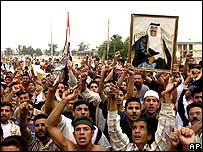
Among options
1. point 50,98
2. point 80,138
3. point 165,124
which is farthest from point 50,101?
point 165,124

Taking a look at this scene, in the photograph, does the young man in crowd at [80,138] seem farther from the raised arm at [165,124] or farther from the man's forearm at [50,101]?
the man's forearm at [50,101]

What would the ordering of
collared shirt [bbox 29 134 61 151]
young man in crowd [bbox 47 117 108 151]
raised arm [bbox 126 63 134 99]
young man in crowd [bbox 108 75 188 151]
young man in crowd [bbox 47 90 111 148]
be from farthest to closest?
raised arm [bbox 126 63 134 99], collared shirt [bbox 29 134 61 151], young man in crowd [bbox 47 90 111 148], young man in crowd [bbox 108 75 188 151], young man in crowd [bbox 47 117 108 151]

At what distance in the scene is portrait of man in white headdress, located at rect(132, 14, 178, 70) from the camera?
20.0 feet

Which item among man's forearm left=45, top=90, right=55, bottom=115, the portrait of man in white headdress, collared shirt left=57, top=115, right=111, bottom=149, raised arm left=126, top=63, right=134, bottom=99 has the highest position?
the portrait of man in white headdress

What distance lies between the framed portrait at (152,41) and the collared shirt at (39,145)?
1.88m

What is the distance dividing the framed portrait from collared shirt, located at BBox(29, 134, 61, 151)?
6.16 feet

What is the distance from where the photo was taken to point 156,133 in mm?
4570

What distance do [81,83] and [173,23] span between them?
5.34ft

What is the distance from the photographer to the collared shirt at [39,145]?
4801mm

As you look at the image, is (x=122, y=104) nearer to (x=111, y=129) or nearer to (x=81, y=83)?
(x=81, y=83)

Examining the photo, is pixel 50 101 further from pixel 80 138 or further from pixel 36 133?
pixel 80 138

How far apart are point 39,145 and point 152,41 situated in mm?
2293

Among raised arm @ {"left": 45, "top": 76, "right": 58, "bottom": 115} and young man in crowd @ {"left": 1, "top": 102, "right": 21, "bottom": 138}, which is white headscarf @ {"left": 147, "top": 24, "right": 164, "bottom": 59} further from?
young man in crowd @ {"left": 1, "top": 102, "right": 21, "bottom": 138}

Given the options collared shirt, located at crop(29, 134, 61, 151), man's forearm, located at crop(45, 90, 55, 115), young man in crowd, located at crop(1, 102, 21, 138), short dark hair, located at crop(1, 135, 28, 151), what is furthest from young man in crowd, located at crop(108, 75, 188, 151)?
young man in crowd, located at crop(1, 102, 21, 138)
